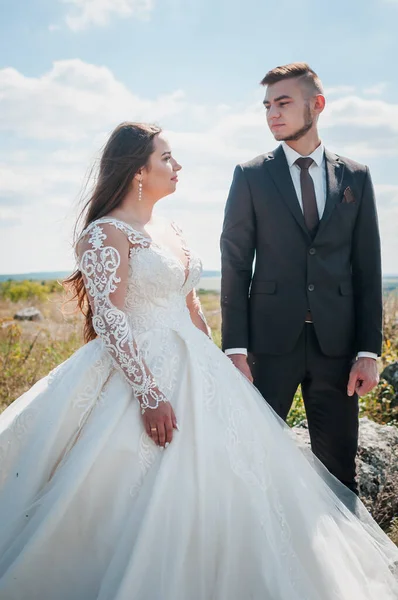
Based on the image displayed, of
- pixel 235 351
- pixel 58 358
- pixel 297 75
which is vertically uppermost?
pixel 297 75

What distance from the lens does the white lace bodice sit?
2.88 meters

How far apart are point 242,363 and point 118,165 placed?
123 centimetres

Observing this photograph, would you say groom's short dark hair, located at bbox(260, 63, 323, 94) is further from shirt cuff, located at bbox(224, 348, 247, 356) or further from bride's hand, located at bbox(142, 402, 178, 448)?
bride's hand, located at bbox(142, 402, 178, 448)

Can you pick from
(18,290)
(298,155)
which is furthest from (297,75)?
(18,290)

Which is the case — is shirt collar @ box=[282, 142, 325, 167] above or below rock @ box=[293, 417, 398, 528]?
above

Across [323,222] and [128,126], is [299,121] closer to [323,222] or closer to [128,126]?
[323,222]

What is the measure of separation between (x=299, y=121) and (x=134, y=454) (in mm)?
1970

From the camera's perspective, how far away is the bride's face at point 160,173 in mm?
3270

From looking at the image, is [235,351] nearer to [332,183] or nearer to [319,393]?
[319,393]

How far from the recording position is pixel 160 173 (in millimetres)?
3273

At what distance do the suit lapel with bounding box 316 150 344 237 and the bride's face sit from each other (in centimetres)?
83

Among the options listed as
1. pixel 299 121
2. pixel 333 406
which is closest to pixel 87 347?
pixel 333 406

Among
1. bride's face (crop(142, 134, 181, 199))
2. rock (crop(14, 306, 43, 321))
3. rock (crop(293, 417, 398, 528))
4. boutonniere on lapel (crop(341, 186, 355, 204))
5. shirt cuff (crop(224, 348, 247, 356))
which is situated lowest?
rock (crop(293, 417, 398, 528))

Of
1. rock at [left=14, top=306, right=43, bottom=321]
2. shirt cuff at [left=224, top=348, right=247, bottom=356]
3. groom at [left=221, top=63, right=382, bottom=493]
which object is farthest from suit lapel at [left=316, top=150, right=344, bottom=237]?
rock at [left=14, top=306, right=43, bottom=321]
